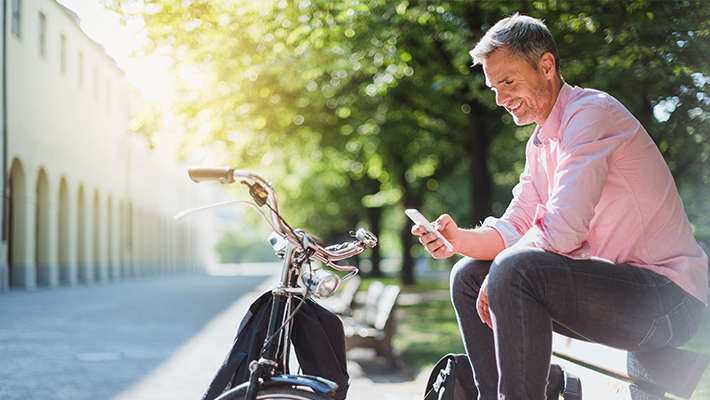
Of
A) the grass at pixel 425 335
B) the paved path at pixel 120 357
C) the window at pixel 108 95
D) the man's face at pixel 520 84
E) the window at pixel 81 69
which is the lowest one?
the grass at pixel 425 335

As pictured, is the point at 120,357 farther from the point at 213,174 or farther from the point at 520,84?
the point at 520,84

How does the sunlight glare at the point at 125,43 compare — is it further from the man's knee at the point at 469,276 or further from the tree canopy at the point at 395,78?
the man's knee at the point at 469,276

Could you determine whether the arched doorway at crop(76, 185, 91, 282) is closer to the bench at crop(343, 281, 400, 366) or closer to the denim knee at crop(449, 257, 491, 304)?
the bench at crop(343, 281, 400, 366)

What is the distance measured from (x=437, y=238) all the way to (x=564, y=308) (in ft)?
1.88

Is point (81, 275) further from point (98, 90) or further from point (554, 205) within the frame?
point (554, 205)

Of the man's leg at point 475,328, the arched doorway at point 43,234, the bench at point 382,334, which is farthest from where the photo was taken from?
the arched doorway at point 43,234

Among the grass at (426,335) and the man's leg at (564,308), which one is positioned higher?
the man's leg at (564,308)

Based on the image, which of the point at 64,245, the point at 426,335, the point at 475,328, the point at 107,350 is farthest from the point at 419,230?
the point at 64,245

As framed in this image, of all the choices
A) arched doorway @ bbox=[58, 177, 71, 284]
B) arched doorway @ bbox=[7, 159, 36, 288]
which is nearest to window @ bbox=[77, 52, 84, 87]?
arched doorway @ bbox=[58, 177, 71, 284]

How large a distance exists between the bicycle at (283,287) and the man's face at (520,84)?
78 centimetres

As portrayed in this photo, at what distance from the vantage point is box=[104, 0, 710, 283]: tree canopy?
267 inches

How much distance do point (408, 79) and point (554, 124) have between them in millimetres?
9481

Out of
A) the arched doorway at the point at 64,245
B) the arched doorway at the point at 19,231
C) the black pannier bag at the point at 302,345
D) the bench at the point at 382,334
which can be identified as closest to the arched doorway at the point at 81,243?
the arched doorway at the point at 64,245

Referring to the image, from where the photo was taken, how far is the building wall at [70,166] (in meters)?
12.3
